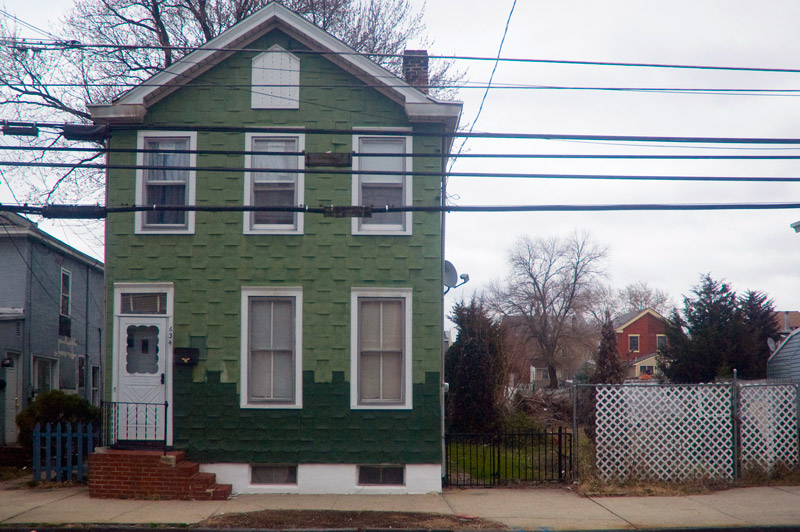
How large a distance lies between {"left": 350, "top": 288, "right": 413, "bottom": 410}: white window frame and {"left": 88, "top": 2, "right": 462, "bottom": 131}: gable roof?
3108mm

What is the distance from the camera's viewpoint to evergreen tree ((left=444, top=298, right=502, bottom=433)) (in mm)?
20172

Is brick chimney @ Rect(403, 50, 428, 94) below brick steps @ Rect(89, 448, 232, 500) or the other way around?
the other way around

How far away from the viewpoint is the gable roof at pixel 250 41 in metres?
12.9

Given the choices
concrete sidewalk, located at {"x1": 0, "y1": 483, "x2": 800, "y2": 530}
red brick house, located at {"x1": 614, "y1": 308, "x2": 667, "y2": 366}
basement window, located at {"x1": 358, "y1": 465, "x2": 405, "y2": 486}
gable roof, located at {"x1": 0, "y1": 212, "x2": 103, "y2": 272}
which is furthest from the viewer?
red brick house, located at {"x1": 614, "y1": 308, "x2": 667, "y2": 366}

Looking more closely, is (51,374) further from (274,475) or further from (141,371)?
(274,475)

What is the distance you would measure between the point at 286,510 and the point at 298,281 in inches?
154

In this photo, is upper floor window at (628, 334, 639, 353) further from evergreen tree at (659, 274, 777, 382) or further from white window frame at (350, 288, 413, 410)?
white window frame at (350, 288, 413, 410)

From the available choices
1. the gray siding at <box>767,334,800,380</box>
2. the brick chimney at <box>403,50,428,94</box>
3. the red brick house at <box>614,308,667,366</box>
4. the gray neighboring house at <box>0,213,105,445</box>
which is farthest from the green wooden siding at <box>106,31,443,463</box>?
the red brick house at <box>614,308,667,366</box>

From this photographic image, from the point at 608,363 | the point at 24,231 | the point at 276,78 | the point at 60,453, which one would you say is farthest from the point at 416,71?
the point at 24,231

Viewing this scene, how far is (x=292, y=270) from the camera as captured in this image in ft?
42.6

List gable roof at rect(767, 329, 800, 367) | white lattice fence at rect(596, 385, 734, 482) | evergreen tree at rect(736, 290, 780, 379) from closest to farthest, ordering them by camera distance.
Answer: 1. white lattice fence at rect(596, 385, 734, 482)
2. gable roof at rect(767, 329, 800, 367)
3. evergreen tree at rect(736, 290, 780, 379)

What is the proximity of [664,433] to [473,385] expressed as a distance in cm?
813

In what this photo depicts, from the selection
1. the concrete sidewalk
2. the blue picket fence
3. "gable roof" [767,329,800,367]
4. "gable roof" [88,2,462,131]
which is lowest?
the concrete sidewalk

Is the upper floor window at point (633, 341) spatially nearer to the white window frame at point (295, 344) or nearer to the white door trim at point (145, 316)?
the white window frame at point (295, 344)
